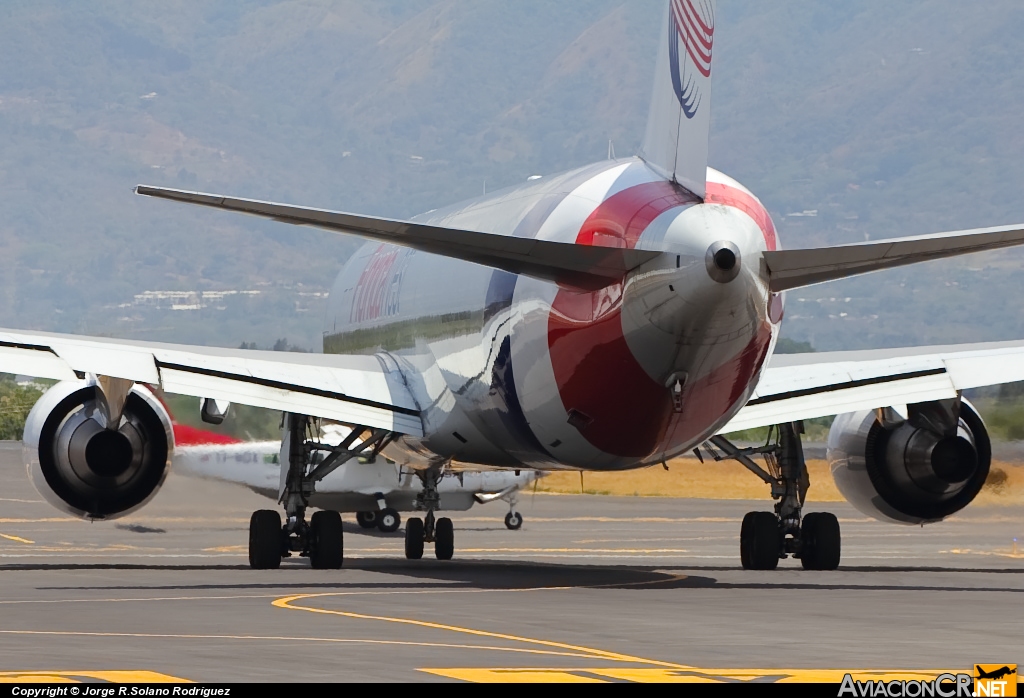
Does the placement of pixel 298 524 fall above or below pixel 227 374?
below

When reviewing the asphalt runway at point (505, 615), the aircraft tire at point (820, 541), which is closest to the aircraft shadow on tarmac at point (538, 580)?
the asphalt runway at point (505, 615)

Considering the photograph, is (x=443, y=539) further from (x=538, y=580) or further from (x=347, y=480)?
(x=347, y=480)

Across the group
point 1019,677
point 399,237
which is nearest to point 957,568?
point 399,237

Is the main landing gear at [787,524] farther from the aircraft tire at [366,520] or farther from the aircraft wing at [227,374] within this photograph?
the aircraft tire at [366,520]

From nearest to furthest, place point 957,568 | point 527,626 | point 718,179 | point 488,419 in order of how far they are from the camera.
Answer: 1. point 527,626
2. point 718,179
3. point 488,419
4. point 957,568

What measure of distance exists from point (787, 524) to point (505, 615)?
9.94 meters

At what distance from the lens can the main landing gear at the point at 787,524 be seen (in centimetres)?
2938

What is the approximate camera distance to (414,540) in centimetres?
3544

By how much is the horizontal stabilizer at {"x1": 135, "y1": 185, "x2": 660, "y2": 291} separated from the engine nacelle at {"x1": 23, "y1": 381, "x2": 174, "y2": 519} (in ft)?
24.8

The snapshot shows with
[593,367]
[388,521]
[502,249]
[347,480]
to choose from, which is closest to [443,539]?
[593,367]

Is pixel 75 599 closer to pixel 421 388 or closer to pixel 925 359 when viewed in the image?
pixel 421 388

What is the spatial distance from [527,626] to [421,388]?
1189 cm

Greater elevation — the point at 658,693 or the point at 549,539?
the point at 549,539

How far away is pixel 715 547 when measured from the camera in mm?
42219
